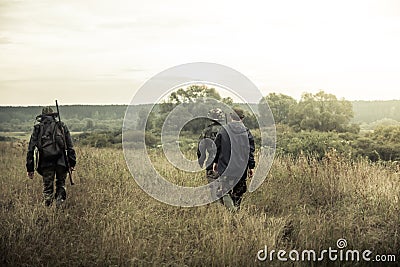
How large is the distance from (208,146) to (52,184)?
7.38 feet

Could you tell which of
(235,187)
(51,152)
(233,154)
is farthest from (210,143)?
(51,152)

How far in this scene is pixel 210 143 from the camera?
629 centimetres

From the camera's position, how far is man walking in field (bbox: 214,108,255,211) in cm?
608

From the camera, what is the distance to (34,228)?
5.25 meters

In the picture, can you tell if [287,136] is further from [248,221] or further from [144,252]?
[144,252]

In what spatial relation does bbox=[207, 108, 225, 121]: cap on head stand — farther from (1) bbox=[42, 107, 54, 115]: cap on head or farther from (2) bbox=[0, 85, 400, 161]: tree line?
(1) bbox=[42, 107, 54, 115]: cap on head

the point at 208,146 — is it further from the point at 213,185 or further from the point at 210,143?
the point at 213,185

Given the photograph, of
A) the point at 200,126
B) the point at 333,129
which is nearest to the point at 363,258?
the point at 200,126

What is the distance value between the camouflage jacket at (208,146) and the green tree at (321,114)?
7123 mm

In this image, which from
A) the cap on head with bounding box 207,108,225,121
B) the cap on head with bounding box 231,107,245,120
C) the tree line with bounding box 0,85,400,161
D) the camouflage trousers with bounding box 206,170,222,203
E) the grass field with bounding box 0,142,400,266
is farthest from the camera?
the tree line with bounding box 0,85,400,161

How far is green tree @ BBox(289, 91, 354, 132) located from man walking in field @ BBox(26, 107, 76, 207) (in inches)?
323

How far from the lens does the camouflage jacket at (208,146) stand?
6242mm

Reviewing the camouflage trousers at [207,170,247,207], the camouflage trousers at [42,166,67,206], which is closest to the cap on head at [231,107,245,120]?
the camouflage trousers at [207,170,247,207]

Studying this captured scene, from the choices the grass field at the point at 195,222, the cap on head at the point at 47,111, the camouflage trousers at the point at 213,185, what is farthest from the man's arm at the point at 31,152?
the camouflage trousers at the point at 213,185
